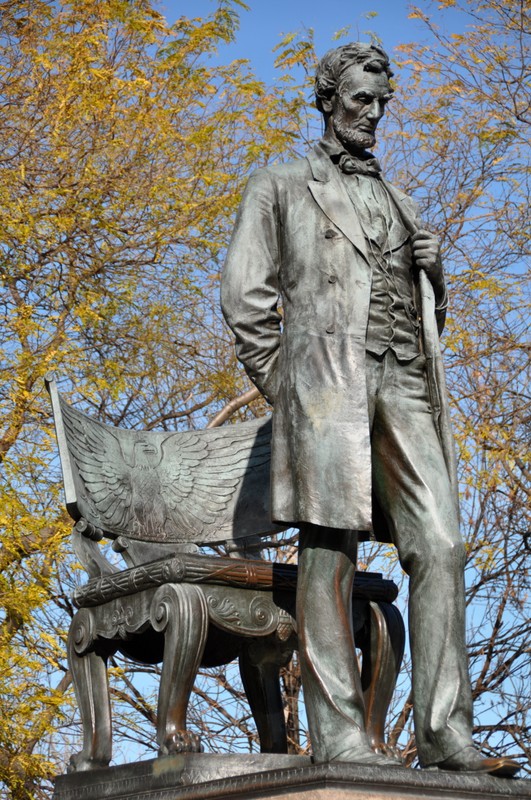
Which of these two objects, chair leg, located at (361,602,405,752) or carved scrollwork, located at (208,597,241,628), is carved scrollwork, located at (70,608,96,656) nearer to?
carved scrollwork, located at (208,597,241,628)

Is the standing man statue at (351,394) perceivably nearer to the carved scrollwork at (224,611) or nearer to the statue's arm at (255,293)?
the statue's arm at (255,293)

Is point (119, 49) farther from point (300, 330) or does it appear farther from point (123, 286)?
point (300, 330)

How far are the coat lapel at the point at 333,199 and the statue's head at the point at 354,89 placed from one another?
115mm

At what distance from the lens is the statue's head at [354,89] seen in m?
4.96

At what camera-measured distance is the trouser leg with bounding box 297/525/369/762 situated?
4.36m

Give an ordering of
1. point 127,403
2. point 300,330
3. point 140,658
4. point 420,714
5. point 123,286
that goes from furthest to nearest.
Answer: point 127,403 → point 123,286 → point 140,658 → point 300,330 → point 420,714

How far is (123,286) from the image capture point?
12047mm

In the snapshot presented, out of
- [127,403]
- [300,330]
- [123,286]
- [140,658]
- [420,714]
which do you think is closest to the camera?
[420,714]

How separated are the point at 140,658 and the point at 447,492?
1586mm

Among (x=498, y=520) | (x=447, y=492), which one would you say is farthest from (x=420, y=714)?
(x=498, y=520)

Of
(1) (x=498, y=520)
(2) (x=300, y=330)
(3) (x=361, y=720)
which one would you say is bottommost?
(3) (x=361, y=720)

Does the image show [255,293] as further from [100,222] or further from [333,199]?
[100,222]

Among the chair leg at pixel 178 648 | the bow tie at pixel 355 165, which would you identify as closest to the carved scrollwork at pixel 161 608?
the chair leg at pixel 178 648

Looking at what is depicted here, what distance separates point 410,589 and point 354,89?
1735mm
